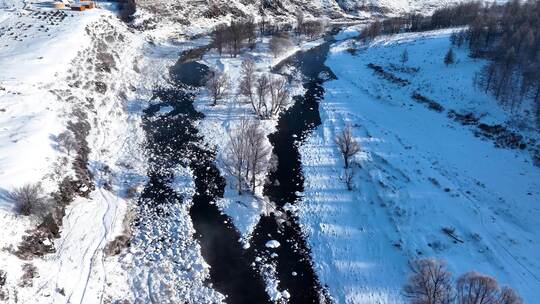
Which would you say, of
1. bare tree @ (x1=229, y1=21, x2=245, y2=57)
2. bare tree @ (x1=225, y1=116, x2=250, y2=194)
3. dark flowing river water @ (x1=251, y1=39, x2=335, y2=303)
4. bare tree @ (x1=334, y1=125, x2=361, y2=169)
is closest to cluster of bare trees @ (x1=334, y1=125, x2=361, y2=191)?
bare tree @ (x1=334, y1=125, x2=361, y2=169)

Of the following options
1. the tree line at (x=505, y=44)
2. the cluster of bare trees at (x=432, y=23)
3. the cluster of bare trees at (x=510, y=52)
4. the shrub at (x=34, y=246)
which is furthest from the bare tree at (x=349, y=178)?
the cluster of bare trees at (x=432, y=23)

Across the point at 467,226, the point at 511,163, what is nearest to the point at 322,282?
the point at 467,226

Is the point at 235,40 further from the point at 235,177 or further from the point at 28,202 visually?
the point at 28,202

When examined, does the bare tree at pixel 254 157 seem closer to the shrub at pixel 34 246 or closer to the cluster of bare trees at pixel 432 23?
the shrub at pixel 34 246

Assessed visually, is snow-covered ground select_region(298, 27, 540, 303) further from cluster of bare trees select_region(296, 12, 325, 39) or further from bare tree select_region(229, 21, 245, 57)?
cluster of bare trees select_region(296, 12, 325, 39)

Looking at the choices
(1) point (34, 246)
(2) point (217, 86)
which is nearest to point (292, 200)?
(1) point (34, 246)
